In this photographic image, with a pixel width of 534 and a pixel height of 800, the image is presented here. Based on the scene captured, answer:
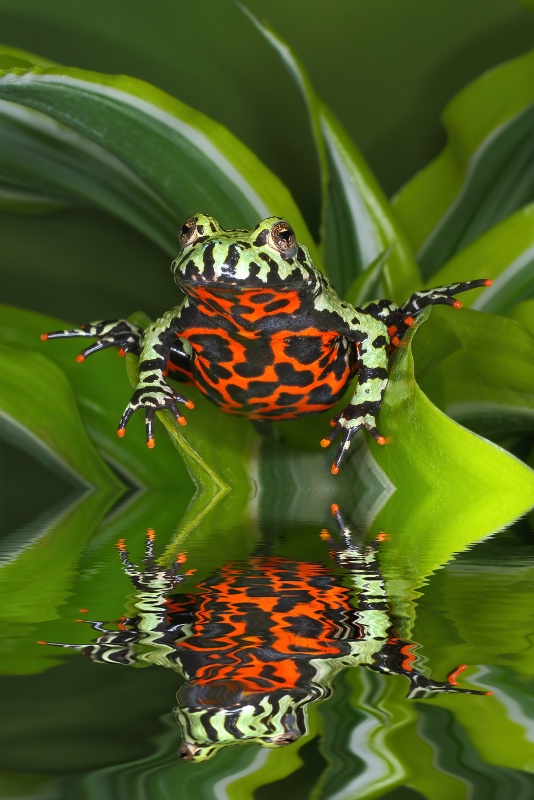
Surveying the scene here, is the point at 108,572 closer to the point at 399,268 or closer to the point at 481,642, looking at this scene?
the point at 481,642

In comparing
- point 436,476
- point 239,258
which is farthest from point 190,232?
point 436,476

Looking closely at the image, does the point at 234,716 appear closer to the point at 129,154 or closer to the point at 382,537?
the point at 382,537

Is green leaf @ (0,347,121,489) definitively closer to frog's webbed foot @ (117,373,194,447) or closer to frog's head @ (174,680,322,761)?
frog's webbed foot @ (117,373,194,447)

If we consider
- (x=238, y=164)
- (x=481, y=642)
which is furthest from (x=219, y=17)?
(x=481, y=642)

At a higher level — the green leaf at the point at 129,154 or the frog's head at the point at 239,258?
the green leaf at the point at 129,154

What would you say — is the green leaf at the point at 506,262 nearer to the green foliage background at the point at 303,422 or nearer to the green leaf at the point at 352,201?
the green foliage background at the point at 303,422

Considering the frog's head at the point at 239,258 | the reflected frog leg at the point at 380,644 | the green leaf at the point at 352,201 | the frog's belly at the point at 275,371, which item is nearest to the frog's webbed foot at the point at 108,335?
the frog's belly at the point at 275,371
